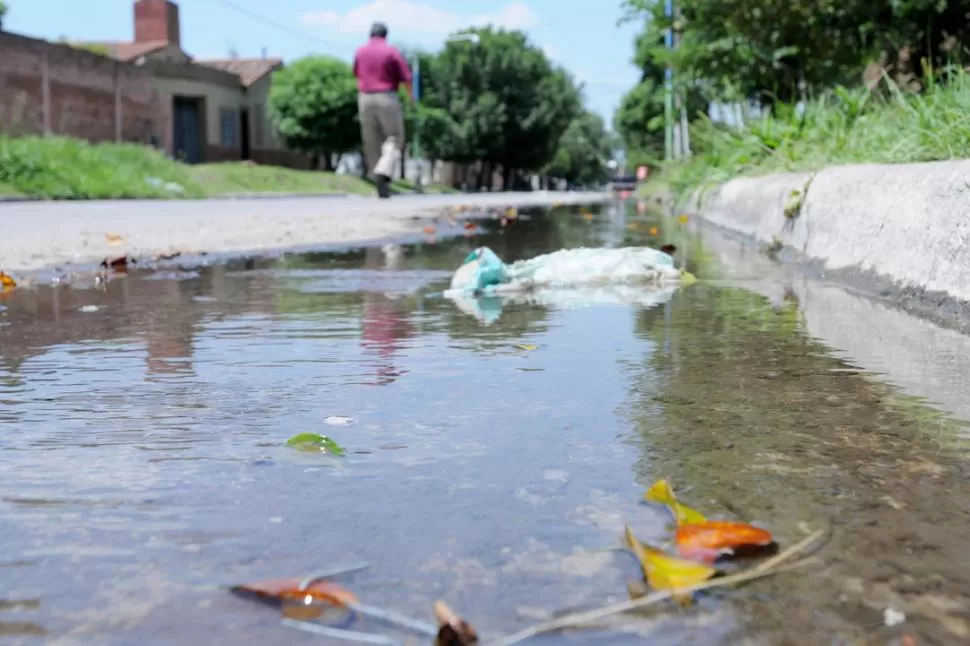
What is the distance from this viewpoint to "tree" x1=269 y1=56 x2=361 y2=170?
42.7m

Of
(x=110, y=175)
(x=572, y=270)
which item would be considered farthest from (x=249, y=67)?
(x=572, y=270)

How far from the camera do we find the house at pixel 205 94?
4206 centimetres

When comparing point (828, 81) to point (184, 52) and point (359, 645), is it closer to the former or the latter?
point (359, 645)

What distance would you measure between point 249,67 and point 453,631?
5157cm

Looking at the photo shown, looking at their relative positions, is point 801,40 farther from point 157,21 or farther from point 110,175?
point 157,21

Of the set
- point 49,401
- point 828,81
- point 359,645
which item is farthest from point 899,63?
point 359,645

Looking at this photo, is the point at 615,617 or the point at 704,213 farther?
the point at 704,213

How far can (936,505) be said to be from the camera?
1.57 m

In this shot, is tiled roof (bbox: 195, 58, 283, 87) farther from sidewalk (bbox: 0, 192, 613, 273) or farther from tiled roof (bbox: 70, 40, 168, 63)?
sidewalk (bbox: 0, 192, 613, 273)

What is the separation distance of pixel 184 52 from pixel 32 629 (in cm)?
4943

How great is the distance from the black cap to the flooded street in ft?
39.4

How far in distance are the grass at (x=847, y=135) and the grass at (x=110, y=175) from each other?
31.3 feet

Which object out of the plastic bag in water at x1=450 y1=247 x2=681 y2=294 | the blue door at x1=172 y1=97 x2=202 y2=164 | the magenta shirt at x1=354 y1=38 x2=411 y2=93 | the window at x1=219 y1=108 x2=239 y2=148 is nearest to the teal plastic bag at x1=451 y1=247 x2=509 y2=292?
the plastic bag in water at x1=450 y1=247 x2=681 y2=294

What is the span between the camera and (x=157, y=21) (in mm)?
47156
